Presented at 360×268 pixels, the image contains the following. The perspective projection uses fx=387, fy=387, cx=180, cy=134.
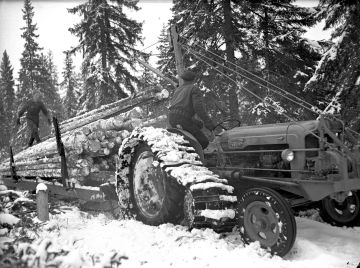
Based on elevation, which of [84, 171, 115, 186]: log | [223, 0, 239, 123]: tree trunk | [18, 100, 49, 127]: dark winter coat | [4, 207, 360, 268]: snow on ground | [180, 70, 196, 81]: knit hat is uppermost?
[223, 0, 239, 123]: tree trunk

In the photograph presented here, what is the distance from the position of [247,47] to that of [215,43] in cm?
190

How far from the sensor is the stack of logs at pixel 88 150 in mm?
8172

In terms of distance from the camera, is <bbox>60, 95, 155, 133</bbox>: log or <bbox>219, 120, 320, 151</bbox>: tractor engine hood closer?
<bbox>219, 120, 320, 151</bbox>: tractor engine hood

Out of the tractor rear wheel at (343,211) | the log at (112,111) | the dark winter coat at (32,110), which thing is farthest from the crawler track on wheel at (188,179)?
the dark winter coat at (32,110)

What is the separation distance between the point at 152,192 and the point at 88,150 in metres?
2.69

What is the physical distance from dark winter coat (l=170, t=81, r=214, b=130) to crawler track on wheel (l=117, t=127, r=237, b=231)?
0.47 meters

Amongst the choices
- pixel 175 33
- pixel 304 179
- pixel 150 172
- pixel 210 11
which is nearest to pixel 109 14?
pixel 210 11

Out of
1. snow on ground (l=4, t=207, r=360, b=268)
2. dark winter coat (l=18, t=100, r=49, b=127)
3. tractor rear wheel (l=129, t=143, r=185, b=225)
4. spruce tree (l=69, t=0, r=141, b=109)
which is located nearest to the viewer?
snow on ground (l=4, t=207, r=360, b=268)

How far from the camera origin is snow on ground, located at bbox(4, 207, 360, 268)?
13.7ft

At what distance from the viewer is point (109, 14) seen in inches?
851

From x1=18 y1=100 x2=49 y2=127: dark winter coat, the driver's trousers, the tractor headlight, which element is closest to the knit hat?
the driver's trousers

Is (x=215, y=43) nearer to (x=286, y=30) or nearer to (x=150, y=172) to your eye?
(x=286, y=30)

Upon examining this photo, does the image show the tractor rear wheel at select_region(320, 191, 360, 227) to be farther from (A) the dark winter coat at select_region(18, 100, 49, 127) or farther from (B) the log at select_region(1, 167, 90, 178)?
(A) the dark winter coat at select_region(18, 100, 49, 127)

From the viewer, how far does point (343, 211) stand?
634 centimetres
